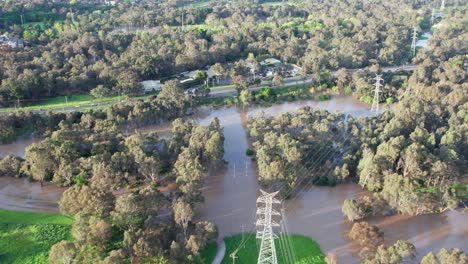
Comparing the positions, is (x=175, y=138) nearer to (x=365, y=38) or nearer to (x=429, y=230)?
(x=429, y=230)

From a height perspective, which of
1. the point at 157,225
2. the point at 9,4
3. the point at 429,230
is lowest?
the point at 429,230

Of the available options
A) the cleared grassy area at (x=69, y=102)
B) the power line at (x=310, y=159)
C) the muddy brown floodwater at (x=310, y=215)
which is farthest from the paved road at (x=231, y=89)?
the power line at (x=310, y=159)

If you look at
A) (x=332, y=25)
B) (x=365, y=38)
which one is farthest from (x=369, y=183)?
(x=332, y=25)

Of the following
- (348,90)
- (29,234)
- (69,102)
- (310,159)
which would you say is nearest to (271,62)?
(348,90)

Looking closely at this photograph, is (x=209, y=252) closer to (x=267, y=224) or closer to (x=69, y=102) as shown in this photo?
(x=267, y=224)

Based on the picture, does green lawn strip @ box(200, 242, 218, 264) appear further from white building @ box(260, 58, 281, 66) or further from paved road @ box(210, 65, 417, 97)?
white building @ box(260, 58, 281, 66)

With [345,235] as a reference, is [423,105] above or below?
above
